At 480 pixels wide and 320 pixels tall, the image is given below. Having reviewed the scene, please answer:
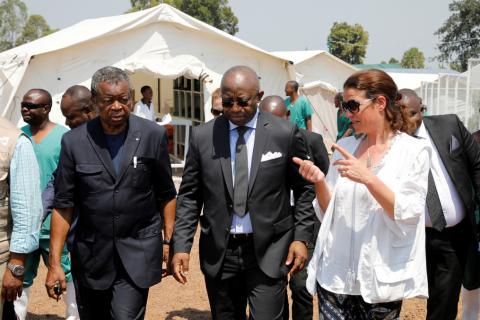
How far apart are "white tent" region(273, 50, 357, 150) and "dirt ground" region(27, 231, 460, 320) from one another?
9975mm

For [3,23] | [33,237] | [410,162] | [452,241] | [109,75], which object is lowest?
[452,241]

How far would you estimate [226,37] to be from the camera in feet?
42.4

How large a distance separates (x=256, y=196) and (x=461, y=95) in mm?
14502

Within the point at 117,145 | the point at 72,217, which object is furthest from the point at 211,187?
the point at 72,217

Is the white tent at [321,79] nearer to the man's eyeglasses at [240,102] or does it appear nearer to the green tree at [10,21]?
the man's eyeglasses at [240,102]

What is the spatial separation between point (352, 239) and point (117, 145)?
58.0 inches

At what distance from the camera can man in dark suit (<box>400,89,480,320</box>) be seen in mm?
3953

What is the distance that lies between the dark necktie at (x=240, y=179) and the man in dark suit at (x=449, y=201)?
1.24 m

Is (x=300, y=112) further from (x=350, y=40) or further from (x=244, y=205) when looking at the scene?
(x=350, y=40)

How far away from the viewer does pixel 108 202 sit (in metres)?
3.41

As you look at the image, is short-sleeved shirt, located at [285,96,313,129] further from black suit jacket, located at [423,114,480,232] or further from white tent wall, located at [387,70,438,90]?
white tent wall, located at [387,70,438,90]

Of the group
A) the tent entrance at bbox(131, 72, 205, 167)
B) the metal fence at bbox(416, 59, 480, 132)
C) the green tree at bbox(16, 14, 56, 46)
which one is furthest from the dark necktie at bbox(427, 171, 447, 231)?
the green tree at bbox(16, 14, 56, 46)

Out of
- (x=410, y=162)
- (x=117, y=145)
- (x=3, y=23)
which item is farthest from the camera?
(x=3, y=23)

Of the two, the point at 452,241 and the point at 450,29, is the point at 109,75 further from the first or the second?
the point at 450,29
